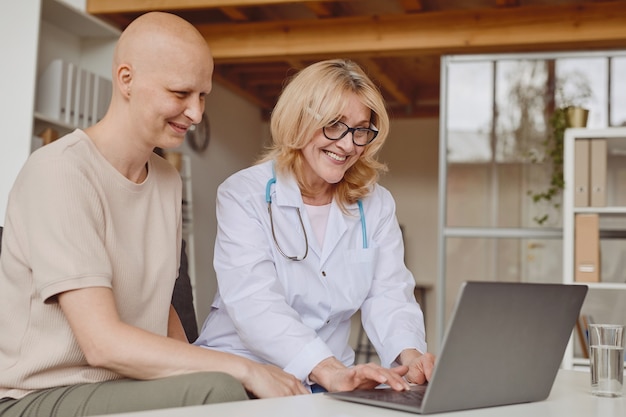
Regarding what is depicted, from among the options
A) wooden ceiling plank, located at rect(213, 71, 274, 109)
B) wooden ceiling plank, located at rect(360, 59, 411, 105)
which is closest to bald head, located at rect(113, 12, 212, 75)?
wooden ceiling plank, located at rect(360, 59, 411, 105)

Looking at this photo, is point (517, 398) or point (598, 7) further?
point (598, 7)

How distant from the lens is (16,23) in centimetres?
442

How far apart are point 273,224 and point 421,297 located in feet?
21.4

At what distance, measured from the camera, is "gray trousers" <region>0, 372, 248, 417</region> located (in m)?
1.28

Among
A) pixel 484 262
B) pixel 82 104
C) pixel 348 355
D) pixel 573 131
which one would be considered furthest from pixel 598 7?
pixel 348 355

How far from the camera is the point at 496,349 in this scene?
1218 millimetres

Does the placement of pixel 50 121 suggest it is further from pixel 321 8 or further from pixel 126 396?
pixel 126 396

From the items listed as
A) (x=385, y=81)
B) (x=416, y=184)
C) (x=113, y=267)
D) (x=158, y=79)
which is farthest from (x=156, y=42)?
(x=416, y=184)

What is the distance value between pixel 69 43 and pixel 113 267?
13.5 ft

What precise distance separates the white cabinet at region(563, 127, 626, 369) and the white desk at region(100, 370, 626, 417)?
3.49 metres

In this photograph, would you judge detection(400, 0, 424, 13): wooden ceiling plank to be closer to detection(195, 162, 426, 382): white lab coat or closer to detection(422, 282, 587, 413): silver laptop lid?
detection(195, 162, 426, 382): white lab coat

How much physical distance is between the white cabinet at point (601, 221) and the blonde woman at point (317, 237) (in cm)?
291

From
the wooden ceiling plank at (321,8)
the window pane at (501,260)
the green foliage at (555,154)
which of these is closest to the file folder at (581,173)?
the green foliage at (555,154)

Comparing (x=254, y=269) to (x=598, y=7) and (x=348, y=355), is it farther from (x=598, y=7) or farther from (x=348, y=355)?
(x=598, y=7)
